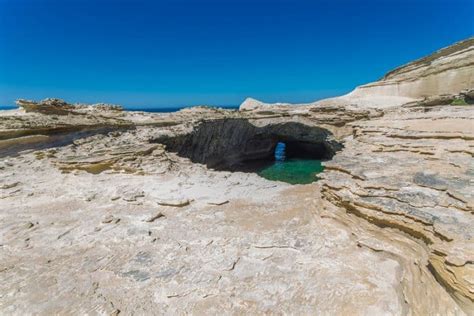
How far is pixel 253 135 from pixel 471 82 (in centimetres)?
1964

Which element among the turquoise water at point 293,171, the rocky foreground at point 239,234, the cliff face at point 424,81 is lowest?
the turquoise water at point 293,171

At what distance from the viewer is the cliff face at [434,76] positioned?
23.8 meters

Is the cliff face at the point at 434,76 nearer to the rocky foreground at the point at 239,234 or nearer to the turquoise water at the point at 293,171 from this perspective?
the turquoise water at the point at 293,171

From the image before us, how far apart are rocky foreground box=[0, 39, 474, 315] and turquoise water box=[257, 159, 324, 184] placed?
8.53 meters

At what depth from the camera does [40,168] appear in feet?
38.2

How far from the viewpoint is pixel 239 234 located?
6535mm

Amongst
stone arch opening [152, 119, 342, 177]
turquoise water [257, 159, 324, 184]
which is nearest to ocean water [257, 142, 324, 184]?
turquoise water [257, 159, 324, 184]

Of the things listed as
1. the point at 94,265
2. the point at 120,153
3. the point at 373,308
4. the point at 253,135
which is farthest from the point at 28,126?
the point at 253,135

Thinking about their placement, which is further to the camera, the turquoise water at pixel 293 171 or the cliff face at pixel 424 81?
the cliff face at pixel 424 81

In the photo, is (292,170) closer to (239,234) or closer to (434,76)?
(434,76)

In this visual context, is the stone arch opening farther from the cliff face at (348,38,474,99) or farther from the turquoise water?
the cliff face at (348,38,474,99)

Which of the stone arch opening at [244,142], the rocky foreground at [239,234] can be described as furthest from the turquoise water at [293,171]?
the rocky foreground at [239,234]

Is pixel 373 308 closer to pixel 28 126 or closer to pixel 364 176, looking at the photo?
pixel 364 176

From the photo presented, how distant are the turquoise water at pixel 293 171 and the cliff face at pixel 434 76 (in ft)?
38.2
